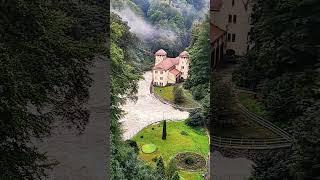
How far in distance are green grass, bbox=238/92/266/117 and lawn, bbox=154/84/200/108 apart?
383mm

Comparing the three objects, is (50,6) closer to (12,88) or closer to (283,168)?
(12,88)

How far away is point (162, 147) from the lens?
15.5 ft

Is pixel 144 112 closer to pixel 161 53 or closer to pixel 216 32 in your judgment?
pixel 161 53

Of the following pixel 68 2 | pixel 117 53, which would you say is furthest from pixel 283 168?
pixel 68 2

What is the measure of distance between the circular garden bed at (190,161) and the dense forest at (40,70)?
0.88 metres

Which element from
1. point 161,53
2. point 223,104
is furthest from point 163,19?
point 223,104

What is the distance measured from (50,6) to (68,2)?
173mm

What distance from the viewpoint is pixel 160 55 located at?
4.74m

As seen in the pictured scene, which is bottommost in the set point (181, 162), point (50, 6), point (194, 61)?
point (181, 162)

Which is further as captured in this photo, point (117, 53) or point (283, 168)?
point (117, 53)

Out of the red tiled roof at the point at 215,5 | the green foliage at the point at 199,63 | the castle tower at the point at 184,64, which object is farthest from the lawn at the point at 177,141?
the red tiled roof at the point at 215,5

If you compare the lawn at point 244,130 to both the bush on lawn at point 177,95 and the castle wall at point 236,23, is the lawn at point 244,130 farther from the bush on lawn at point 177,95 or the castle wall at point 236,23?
the castle wall at point 236,23

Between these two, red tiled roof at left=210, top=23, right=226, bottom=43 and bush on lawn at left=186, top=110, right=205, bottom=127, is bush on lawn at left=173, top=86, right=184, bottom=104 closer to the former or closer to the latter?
bush on lawn at left=186, top=110, right=205, bottom=127

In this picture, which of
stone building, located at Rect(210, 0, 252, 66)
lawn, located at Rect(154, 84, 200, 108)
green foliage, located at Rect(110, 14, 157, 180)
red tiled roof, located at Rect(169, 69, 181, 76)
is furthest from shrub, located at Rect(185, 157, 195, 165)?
stone building, located at Rect(210, 0, 252, 66)
